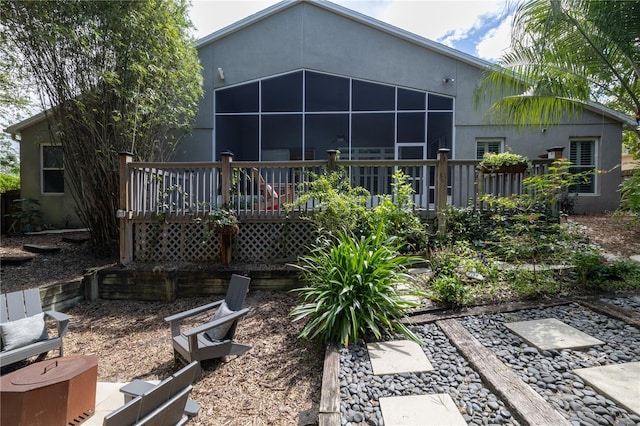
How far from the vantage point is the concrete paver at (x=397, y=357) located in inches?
89.6

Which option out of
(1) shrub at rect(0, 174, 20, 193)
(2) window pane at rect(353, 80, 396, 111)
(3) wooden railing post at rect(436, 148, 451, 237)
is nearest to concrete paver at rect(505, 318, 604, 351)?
(3) wooden railing post at rect(436, 148, 451, 237)

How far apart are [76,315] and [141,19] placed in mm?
4965

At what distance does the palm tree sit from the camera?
4.18 m

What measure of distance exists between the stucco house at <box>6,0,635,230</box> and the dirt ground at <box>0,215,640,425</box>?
12.6 ft

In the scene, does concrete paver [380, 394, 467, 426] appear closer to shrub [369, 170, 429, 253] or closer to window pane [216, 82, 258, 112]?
shrub [369, 170, 429, 253]

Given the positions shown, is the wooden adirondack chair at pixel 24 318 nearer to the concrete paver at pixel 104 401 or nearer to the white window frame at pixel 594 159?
the concrete paver at pixel 104 401

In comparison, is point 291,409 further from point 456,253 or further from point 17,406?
point 456,253

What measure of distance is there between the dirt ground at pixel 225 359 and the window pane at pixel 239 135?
15.9 ft

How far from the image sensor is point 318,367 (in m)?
2.65

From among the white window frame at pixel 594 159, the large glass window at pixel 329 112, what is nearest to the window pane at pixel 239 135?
the large glass window at pixel 329 112

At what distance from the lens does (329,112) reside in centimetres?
908

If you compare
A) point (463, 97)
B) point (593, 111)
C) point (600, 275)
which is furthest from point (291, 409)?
point (593, 111)

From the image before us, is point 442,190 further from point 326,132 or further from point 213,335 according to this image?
point 326,132

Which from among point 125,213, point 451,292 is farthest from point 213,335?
point 125,213
